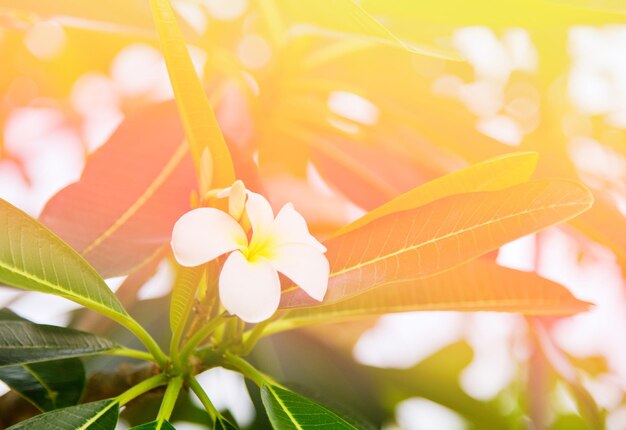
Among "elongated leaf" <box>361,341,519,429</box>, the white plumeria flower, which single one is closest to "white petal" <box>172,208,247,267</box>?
the white plumeria flower

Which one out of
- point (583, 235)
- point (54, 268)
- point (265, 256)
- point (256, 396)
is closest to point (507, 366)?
point (583, 235)

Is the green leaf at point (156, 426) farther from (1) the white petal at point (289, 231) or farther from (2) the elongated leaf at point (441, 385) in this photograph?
(2) the elongated leaf at point (441, 385)

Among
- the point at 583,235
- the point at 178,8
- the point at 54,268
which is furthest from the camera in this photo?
the point at 178,8

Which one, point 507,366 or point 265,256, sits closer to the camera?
point 265,256

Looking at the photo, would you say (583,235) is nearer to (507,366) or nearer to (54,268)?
(507,366)

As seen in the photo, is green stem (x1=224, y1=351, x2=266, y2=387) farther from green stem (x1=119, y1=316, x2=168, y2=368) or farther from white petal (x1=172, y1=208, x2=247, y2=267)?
white petal (x1=172, y1=208, x2=247, y2=267)

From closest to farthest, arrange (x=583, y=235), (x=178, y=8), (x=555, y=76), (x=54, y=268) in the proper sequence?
(x=54, y=268) < (x=583, y=235) < (x=178, y=8) < (x=555, y=76)

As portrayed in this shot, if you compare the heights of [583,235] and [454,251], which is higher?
[583,235]

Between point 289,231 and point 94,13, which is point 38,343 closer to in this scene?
point 289,231
